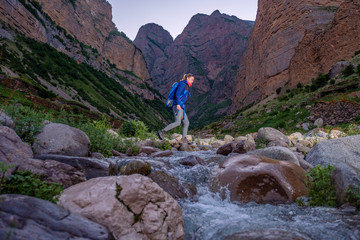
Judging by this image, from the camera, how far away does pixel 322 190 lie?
4176 millimetres

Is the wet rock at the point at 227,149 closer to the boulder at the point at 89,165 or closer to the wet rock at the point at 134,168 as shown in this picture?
the wet rock at the point at 134,168

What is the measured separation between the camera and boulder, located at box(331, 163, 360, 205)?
12.0 feet

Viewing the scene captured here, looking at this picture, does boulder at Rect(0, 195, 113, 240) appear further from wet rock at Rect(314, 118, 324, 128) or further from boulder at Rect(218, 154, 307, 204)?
wet rock at Rect(314, 118, 324, 128)

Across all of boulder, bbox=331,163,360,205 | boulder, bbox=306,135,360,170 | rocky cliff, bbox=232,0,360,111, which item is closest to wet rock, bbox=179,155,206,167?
boulder, bbox=306,135,360,170

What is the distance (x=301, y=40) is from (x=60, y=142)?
115 feet

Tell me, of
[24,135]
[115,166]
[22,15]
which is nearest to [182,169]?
[115,166]

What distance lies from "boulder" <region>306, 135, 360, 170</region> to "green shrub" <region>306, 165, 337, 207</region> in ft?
4.68

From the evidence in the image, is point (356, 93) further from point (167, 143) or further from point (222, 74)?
point (222, 74)

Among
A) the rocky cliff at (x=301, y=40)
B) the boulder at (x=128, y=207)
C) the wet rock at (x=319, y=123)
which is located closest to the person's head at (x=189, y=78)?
the boulder at (x=128, y=207)

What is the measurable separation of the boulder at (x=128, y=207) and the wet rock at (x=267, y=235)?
2.57 feet

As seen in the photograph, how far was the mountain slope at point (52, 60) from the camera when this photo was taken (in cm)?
6794

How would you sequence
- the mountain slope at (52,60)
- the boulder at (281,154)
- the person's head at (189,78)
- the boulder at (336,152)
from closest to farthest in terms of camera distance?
the boulder at (336,152)
the boulder at (281,154)
the person's head at (189,78)
the mountain slope at (52,60)

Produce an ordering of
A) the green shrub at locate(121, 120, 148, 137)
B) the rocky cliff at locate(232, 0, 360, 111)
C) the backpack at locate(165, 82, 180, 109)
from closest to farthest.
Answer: the backpack at locate(165, 82, 180, 109) → the green shrub at locate(121, 120, 148, 137) → the rocky cliff at locate(232, 0, 360, 111)

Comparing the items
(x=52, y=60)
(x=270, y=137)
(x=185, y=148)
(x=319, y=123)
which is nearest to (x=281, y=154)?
(x=270, y=137)
